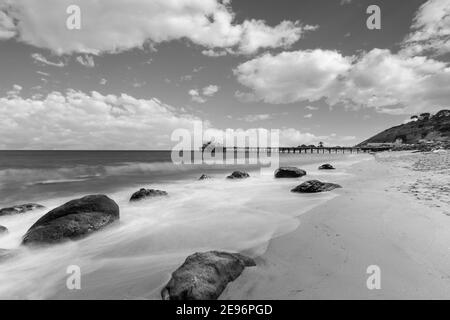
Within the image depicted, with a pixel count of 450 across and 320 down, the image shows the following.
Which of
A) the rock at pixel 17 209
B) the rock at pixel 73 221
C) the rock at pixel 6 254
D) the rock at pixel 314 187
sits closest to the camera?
the rock at pixel 6 254

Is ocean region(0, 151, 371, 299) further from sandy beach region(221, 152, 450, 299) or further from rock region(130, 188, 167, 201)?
rock region(130, 188, 167, 201)

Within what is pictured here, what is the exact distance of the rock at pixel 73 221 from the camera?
767cm

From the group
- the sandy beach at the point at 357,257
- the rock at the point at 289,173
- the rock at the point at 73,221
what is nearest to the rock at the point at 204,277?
the sandy beach at the point at 357,257

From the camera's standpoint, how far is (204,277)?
432 cm

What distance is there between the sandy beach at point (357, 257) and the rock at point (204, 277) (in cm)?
20

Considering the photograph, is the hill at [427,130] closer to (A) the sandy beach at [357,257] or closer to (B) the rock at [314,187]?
(B) the rock at [314,187]

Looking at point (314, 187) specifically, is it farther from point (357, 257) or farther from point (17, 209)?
point (17, 209)

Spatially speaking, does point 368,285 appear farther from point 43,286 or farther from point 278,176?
point 278,176

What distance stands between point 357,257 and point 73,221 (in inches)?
335

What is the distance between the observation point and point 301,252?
19.2 ft

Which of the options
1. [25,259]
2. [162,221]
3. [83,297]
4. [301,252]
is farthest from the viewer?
[162,221]

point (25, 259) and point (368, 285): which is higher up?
point (368, 285)
